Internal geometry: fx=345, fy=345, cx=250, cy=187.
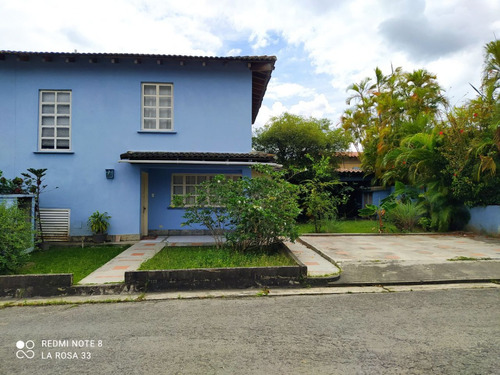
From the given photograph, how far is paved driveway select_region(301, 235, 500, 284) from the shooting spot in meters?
6.35

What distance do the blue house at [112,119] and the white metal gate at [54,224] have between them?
136 mm

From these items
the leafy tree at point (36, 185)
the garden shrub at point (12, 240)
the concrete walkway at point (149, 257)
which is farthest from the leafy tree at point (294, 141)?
the garden shrub at point (12, 240)

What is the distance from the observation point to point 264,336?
3.83 m

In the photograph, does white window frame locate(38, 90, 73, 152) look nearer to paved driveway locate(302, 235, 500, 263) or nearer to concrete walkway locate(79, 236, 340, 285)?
concrete walkway locate(79, 236, 340, 285)

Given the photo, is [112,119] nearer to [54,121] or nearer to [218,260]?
[54,121]

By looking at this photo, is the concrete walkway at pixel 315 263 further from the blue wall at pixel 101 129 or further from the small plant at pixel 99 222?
the small plant at pixel 99 222

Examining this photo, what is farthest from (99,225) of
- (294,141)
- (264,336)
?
(294,141)

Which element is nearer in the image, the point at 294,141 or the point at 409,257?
the point at 409,257

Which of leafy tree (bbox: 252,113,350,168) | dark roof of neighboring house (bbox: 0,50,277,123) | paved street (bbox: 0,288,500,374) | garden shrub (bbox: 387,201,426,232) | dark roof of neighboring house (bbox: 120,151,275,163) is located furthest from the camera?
leafy tree (bbox: 252,113,350,168)

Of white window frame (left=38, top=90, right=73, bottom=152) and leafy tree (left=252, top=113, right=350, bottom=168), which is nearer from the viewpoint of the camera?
white window frame (left=38, top=90, right=73, bottom=152)

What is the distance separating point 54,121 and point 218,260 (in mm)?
7626

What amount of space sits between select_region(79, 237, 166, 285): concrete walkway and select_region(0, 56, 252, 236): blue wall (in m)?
1.29

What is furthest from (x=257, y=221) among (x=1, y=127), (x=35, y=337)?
(x=1, y=127)

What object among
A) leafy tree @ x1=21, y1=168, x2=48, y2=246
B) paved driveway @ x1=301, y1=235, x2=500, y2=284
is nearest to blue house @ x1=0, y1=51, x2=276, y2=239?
leafy tree @ x1=21, y1=168, x2=48, y2=246
